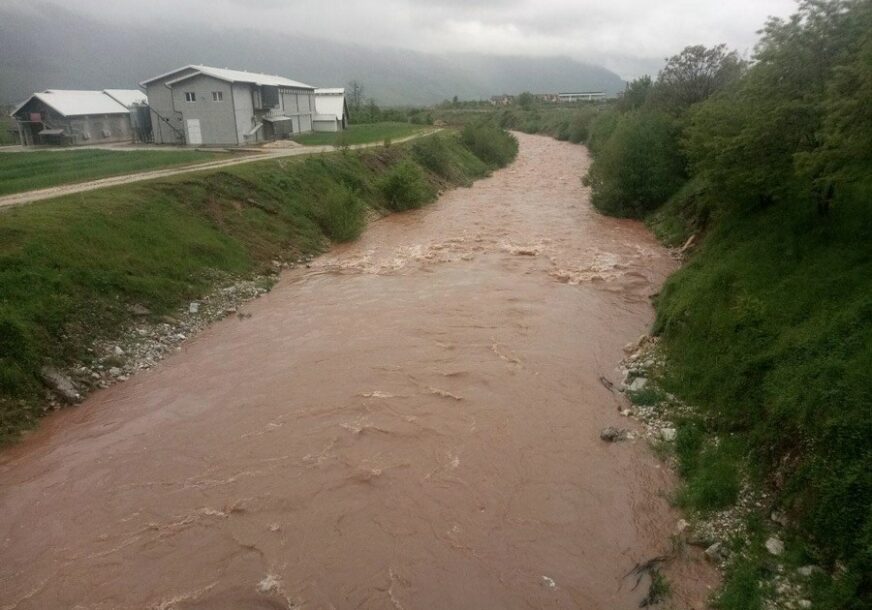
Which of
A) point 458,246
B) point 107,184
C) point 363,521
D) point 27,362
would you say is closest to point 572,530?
point 363,521

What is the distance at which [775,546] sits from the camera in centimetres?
771

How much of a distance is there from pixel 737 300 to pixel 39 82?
24472 cm

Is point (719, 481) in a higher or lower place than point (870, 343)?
lower

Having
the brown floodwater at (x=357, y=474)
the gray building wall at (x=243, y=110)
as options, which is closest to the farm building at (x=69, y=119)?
the gray building wall at (x=243, y=110)

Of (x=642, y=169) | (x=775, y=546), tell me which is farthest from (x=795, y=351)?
(x=642, y=169)

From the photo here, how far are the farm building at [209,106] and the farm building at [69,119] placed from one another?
607 centimetres

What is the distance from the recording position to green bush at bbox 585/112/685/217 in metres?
29.0

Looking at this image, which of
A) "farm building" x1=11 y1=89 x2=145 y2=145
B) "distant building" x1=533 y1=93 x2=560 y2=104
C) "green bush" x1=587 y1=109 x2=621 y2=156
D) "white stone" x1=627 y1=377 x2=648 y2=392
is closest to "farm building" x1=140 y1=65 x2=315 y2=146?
"farm building" x1=11 y1=89 x2=145 y2=145

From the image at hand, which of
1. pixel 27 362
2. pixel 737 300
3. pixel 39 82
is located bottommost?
pixel 27 362

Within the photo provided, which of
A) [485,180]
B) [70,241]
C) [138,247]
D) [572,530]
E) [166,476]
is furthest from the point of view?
[485,180]

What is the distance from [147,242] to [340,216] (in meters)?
9.34

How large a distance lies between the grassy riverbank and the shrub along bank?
1322 centimetres

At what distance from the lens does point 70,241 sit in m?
16.6

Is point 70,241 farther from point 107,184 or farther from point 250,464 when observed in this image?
point 250,464
